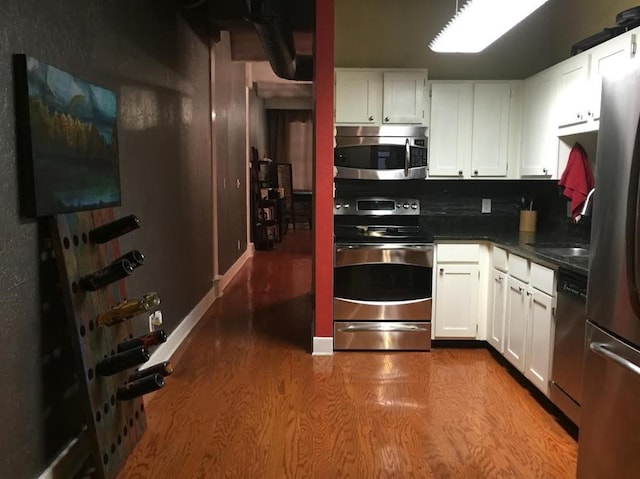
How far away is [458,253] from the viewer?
373cm

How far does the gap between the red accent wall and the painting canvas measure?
1.42 m

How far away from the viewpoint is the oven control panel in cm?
414

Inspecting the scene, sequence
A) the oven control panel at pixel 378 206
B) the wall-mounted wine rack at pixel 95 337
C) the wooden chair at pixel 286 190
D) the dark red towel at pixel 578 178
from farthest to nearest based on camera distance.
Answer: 1. the wooden chair at pixel 286 190
2. the oven control panel at pixel 378 206
3. the dark red towel at pixel 578 178
4. the wall-mounted wine rack at pixel 95 337

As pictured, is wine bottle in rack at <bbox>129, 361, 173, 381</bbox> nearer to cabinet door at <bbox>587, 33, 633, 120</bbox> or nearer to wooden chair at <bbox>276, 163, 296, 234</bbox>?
cabinet door at <bbox>587, 33, 633, 120</bbox>

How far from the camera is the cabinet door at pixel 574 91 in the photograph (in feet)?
9.70

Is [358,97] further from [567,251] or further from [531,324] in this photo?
[531,324]

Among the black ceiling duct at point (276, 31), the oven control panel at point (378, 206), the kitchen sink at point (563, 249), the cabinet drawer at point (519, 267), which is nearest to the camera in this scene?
the kitchen sink at point (563, 249)

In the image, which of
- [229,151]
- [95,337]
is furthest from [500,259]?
[229,151]

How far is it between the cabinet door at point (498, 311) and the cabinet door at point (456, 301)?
0.46 feet

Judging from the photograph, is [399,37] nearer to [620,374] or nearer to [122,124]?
[122,124]

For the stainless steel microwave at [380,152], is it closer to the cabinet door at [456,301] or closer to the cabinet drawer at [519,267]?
the cabinet door at [456,301]

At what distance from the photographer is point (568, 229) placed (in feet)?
12.0

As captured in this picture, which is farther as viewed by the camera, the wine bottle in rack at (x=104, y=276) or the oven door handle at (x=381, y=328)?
the oven door handle at (x=381, y=328)

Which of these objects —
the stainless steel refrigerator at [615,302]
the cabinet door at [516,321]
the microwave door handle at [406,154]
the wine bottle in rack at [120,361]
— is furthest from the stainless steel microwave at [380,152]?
the wine bottle in rack at [120,361]
